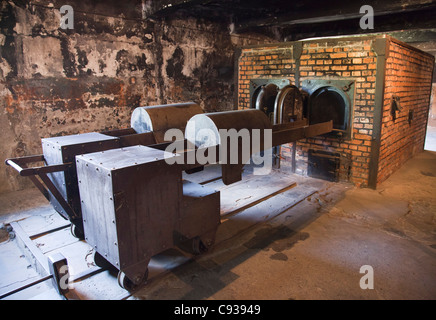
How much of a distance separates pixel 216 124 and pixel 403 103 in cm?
379

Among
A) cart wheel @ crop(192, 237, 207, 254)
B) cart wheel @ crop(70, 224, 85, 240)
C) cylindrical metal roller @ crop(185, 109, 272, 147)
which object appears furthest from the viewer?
cart wheel @ crop(70, 224, 85, 240)

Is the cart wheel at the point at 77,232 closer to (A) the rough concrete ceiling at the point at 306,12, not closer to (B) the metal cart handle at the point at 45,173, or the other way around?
(B) the metal cart handle at the point at 45,173

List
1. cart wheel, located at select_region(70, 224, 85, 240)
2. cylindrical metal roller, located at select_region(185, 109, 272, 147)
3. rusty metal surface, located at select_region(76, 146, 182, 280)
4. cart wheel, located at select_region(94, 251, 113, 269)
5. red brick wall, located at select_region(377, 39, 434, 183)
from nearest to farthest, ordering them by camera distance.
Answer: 1. rusty metal surface, located at select_region(76, 146, 182, 280)
2. cart wheel, located at select_region(94, 251, 113, 269)
3. cylindrical metal roller, located at select_region(185, 109, 272, 147)
4. cart wheel, located at select_region(70, 224, 85, 240)
5. red brick wall, located at select_region(377, 39, 434, 183)

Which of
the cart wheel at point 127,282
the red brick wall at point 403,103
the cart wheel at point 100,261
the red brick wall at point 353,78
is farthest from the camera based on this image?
the red brick wall at point 403,103

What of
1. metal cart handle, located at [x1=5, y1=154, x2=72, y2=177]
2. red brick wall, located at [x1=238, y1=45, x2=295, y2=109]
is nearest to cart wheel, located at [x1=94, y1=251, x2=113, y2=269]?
metal cart handle, located at [x1=5, y1=154, x2=72, y2=177]

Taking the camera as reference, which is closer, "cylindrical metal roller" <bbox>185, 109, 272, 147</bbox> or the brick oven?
"cylindrical metal roller" <bbox>185, 109, 272, 147</bbox>

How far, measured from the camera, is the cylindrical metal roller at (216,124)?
288 cm

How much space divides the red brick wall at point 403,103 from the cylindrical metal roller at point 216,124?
2212 millimetres

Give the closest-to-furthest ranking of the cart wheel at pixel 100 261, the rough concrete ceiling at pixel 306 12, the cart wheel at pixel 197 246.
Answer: the cart wheel at pixel 100 261 → the cart wheel at pixel 197 246 → the rough concrete ceiling at pixel 306 12

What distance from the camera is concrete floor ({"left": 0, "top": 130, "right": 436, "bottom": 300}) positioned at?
2.32 metres

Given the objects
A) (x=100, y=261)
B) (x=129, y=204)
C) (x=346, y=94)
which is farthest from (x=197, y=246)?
(x=346, y=94)

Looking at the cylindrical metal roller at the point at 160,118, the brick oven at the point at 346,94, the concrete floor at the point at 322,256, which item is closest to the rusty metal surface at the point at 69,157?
the cylindrical metal roller at the point at 160,118

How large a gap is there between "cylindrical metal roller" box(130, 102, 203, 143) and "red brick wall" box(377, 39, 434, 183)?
276 centimetres

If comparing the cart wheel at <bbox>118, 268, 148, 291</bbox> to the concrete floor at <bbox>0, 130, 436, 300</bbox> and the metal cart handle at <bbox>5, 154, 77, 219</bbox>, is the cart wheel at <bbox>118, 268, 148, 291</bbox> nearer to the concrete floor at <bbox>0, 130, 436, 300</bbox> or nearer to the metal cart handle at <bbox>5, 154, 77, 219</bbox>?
the concrete floor at <bbox>0, 130, 436, 300</bbox>
